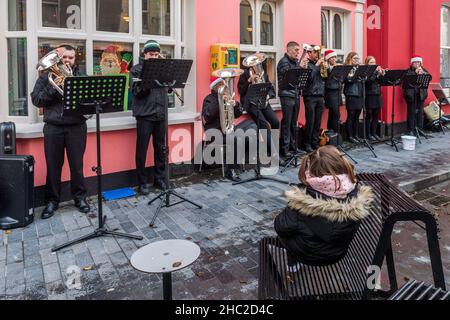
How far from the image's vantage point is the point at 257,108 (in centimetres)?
667

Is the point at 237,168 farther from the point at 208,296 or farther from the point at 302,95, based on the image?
the point at 208,296

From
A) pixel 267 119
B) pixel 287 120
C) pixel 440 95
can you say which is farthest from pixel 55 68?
pixel 440 95

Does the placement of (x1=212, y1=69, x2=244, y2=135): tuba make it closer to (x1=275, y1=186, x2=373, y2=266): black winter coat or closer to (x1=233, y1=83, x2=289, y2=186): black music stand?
(x1=233, y1=83, x2=289, y2=186): black music stand

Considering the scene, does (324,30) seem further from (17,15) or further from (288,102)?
(17,15)

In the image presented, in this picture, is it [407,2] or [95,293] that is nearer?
[95,293]

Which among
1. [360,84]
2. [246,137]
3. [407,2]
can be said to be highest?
[407,2]

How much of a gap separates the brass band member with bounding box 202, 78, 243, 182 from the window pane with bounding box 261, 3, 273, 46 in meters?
2.46

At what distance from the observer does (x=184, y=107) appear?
277 inches

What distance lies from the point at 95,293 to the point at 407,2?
1149cm

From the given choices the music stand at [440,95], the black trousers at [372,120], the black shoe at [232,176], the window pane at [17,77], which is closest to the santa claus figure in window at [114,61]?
the window pane at [17,77]

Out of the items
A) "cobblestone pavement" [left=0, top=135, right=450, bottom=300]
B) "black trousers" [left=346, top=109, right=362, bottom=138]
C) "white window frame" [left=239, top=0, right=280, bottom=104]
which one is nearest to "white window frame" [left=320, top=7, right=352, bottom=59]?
"black trousers" [left=346, top=109, right=362, bottom=138]

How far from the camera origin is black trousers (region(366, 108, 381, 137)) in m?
10.3

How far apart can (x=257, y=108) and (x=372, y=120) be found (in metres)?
5.08
